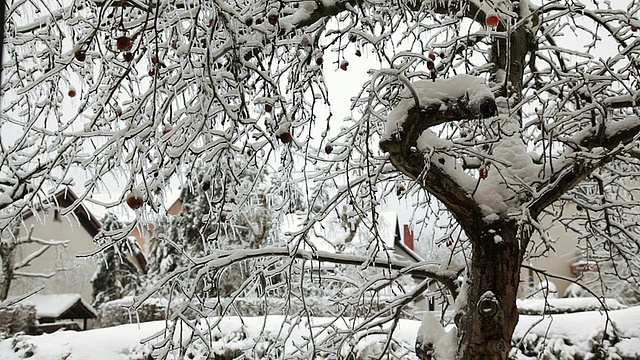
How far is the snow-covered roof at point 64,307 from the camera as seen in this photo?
552 inches

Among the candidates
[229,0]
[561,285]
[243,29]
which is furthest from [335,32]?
[561,285]

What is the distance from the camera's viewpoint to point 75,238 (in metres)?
16.6

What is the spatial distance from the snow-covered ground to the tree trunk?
2.56 m

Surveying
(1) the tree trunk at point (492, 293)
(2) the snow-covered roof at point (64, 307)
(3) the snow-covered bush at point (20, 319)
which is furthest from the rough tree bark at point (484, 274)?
(2) the snow-covered roof at point (64, 307)

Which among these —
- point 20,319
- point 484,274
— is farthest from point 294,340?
point 20,319

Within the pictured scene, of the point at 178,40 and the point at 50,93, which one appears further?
the point at 50,93

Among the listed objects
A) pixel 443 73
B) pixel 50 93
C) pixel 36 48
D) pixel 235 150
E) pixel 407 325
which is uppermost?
pixel 443 73

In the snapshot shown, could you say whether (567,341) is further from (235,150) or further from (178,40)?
(178,40)

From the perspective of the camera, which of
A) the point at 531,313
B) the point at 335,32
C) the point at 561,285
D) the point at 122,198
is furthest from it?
the point at 561,285

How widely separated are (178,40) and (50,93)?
1065 millimetres

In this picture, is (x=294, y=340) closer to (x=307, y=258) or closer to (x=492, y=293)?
(x=307, y=258)

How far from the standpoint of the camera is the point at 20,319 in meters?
9.59

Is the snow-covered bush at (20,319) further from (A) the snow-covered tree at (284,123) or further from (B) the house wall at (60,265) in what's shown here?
(A) the snow-covered tree at (284,123)

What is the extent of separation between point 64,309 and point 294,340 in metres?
10.5
